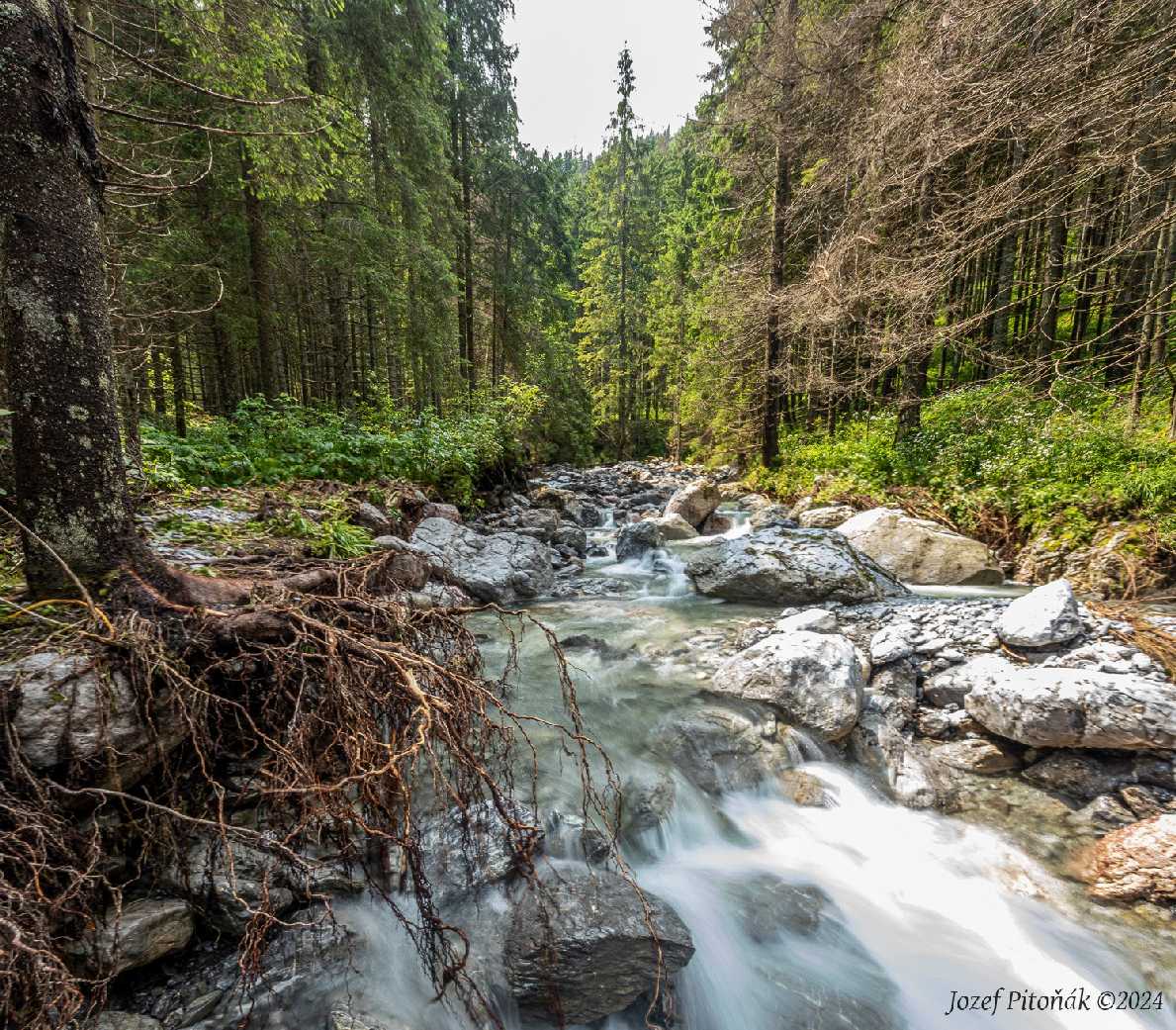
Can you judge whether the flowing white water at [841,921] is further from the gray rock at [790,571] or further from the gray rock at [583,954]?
the gray rock at [790,571]

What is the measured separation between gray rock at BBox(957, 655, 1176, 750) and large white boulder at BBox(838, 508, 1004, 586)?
3.39 meters

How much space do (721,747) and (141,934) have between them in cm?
359

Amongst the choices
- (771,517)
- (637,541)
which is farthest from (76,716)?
(771,517)

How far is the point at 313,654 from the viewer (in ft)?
7.98

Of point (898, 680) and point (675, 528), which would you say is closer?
point (898, 680)

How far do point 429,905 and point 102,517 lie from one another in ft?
7.56

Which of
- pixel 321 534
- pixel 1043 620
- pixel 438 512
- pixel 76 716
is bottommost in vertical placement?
pixel 1043 620

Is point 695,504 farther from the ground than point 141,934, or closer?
farther from the ground

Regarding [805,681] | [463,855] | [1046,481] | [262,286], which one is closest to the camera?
[463,855]

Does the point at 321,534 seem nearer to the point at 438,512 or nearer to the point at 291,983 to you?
the point at 291,983

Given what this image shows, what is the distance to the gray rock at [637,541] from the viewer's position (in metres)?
9.74

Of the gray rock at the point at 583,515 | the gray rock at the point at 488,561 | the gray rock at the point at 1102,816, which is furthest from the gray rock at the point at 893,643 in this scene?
the gray rock at the point at 583,515

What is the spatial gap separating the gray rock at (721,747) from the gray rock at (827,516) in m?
6.03

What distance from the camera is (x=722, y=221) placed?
16969 millimetres
